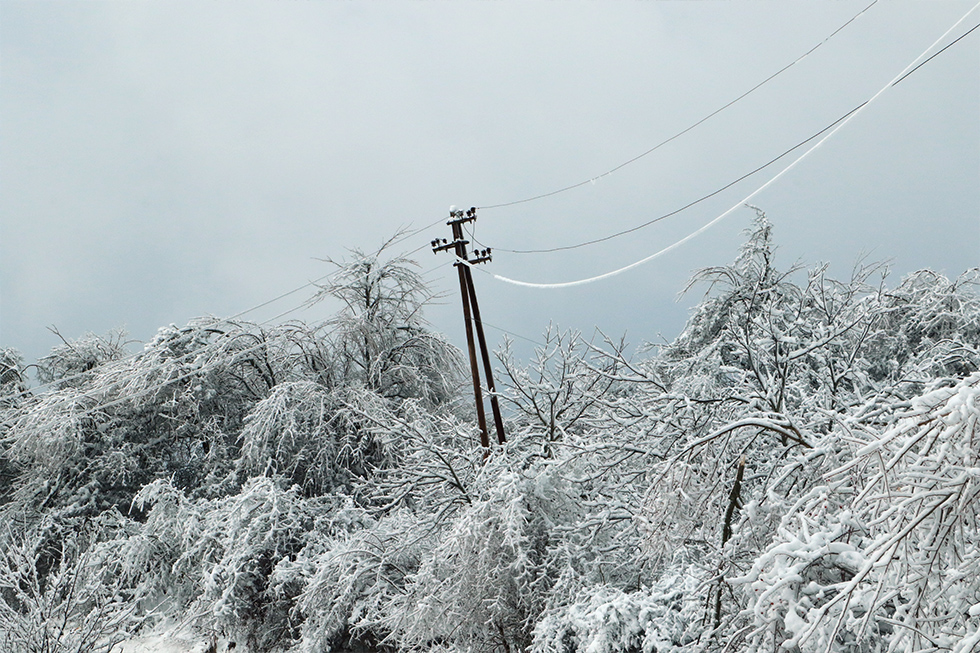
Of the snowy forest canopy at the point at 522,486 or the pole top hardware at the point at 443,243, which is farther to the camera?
the pole top hardware at the point at 443,243

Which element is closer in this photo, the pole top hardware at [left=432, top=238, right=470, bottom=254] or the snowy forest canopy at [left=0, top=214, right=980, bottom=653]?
the snowy forest canopy at [left=0, top=214, right=980, bottom=653]

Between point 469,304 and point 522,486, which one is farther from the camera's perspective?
point 469,304

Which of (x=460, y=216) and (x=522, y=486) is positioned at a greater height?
(x=460, y=216)

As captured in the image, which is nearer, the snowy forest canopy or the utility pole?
the snowy forest canopy

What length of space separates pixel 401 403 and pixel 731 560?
46.9 ft

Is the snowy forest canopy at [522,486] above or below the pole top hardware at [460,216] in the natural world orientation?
below

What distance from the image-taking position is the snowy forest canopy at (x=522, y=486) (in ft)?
13.2

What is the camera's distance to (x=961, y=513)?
329 centimetres

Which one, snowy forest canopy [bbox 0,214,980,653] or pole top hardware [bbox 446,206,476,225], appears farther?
pole top hardware [bbox 446,206,476,225]

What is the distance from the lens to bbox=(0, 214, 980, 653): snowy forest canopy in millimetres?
4023

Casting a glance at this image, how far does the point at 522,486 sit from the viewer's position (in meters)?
9.79

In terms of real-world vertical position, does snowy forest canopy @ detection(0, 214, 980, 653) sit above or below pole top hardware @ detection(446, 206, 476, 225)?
below

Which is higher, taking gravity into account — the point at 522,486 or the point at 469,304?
the point at 469,304

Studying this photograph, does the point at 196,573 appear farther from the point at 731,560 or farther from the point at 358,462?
the point at 731,560
